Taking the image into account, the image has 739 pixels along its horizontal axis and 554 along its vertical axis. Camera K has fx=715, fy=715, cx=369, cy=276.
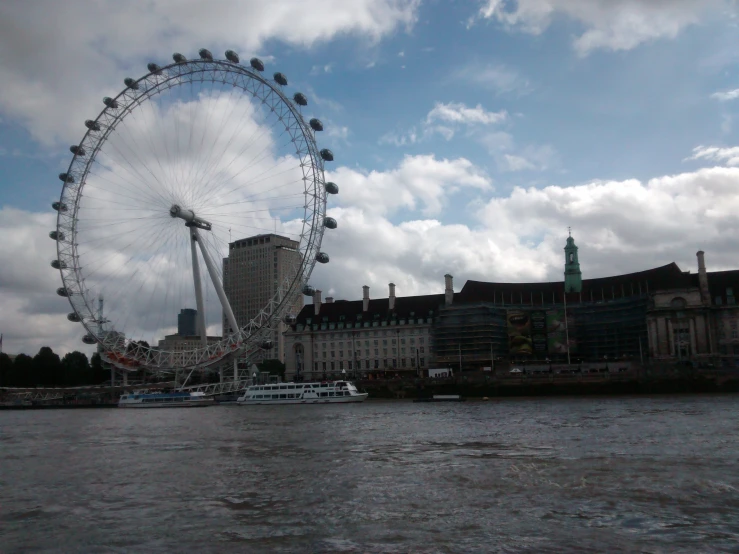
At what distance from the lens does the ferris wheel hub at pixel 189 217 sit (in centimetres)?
6219

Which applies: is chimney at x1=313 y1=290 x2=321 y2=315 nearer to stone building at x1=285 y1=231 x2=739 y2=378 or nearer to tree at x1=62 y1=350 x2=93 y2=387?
stone building at x1=285 y1=231 x2=739 y2=378

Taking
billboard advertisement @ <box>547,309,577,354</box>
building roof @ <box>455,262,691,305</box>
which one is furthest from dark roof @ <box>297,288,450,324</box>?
billboard advertisement @ <box>547,309,577,354</box>

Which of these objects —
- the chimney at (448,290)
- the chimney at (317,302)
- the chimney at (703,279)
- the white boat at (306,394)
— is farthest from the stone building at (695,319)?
the chimney at (317,302)

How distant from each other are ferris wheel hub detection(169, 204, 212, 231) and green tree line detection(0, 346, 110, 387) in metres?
47.5

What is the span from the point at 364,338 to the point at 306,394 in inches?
1353

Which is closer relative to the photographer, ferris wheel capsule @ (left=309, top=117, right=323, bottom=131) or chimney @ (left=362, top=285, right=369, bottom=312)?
ferris wheel capsule @ (left=309, top=117, right=323, bottom=131)

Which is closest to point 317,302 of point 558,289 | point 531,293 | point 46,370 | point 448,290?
point 448,290

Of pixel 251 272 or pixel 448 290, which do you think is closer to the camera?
pixel 448 290

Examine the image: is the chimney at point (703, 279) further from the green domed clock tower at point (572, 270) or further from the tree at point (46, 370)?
the tree at point (46, 370)

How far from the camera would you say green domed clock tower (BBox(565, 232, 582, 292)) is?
102 metres

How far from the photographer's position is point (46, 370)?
107 metres

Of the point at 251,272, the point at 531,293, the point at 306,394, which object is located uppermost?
the point at 251,272

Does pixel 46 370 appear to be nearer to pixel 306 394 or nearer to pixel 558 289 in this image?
pixel 306 394

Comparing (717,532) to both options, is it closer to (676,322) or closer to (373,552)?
(373,552)
